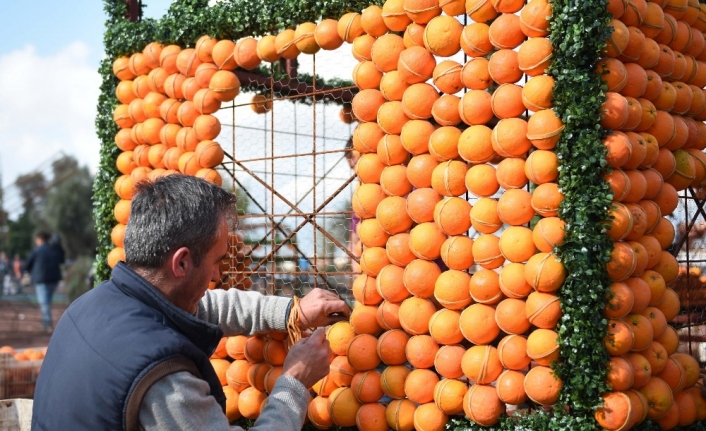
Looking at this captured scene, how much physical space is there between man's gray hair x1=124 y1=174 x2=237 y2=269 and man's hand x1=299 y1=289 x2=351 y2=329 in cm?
134

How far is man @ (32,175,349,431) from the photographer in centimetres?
189

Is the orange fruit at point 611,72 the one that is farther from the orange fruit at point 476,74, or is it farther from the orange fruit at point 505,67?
the orange fruit at point 476,74

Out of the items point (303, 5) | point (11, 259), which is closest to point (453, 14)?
point (303, 5)

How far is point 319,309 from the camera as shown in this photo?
343cm

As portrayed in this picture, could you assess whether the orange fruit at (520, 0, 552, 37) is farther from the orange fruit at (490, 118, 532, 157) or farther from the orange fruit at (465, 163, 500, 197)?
the orange fruit at (465, 163, 500, 197)

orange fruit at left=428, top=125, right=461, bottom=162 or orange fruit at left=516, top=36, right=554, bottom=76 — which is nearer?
orange fruit at left=516, top=36, right=554, bottom=76

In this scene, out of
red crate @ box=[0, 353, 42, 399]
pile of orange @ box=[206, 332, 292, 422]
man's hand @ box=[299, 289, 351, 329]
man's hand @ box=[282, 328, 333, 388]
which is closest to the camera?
man's hand @ box=[282, 328, 333, 388]

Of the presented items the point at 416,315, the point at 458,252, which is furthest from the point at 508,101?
the point at 416,315

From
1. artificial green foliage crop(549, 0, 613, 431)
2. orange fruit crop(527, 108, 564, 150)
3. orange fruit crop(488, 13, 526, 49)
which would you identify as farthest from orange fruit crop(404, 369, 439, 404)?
orange fruit crop(488, 13, 526, 49)

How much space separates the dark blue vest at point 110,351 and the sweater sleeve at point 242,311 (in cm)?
104

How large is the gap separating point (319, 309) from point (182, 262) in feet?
4.57

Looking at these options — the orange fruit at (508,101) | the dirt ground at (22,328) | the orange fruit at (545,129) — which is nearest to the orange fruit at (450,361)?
the orange fruit at (545,129)

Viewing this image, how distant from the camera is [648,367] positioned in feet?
12.1

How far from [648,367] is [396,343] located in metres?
1.34
